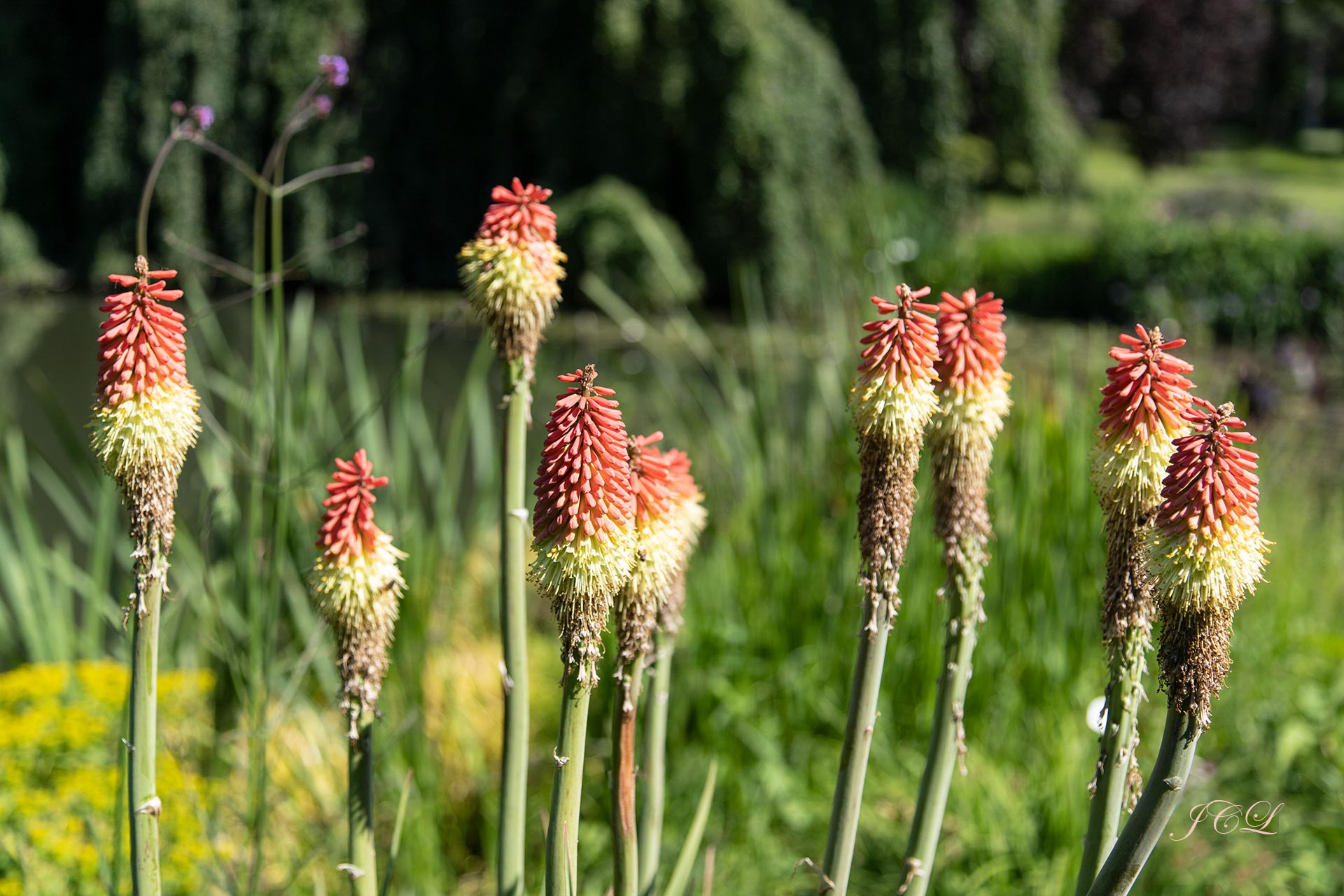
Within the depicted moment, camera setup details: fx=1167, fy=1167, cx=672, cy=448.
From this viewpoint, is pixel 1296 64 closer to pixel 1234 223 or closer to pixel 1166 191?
pixel 1166 191

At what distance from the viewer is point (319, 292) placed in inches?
839

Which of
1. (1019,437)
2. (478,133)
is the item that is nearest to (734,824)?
(1019,437)

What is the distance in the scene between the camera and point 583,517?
1082 mm

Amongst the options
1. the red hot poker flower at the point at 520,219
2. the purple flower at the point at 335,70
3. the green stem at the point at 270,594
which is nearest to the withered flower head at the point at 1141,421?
the red hot poker flower at the point at 520,219

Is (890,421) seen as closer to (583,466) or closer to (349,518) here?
(583,466)

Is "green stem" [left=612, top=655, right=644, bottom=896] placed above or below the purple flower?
below

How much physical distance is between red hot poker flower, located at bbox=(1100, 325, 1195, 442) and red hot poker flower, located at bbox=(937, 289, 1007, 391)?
0.45 feet

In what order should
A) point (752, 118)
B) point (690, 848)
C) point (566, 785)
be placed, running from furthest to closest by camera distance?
1. point (752, 118)
2. point (690, 848)
3. point (566, 785)

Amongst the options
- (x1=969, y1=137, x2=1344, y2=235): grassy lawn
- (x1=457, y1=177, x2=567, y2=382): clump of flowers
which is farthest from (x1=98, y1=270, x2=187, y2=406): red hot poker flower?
(x1=969, y1=137, x2=1344, y2=235): grassy lawn

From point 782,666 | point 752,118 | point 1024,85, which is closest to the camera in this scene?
point 782,666

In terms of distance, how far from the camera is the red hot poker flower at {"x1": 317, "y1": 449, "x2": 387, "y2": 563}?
1.27 m

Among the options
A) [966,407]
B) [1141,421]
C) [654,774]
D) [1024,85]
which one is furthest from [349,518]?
[1024,85]

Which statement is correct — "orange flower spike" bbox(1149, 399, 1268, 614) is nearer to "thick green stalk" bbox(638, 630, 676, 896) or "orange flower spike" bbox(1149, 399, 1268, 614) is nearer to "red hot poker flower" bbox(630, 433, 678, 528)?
"red hot poker flower" bbox(630, 433, 678, 528)

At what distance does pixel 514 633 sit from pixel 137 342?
0.55m
